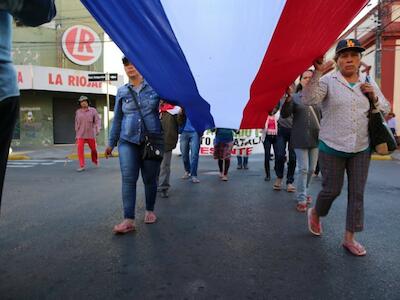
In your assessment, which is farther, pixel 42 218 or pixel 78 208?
pixel 78 208

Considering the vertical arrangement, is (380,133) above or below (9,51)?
below

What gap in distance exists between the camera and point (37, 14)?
2014 mm

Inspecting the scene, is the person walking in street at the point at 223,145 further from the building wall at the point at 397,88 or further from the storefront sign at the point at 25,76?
the storefront sign at the point at 25,76

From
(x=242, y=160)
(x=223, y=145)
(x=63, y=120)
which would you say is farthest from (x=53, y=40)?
(x=223, y=145)

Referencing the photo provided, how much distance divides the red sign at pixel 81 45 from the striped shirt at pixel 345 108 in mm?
20338

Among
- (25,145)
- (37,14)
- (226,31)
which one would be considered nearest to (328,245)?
(226,31)

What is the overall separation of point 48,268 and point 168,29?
7.03 ft

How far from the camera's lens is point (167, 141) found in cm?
621

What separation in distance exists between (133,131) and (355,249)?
8.13 feet

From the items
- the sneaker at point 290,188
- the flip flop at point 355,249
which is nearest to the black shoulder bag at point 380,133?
the flip flop at point 355,249

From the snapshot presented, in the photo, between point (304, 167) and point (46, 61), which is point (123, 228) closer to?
point (304, 167)

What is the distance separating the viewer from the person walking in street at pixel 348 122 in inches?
130

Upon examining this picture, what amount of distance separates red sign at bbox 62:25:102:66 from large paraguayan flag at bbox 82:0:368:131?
2005 cm

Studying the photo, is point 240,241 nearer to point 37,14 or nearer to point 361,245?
point 361,245
